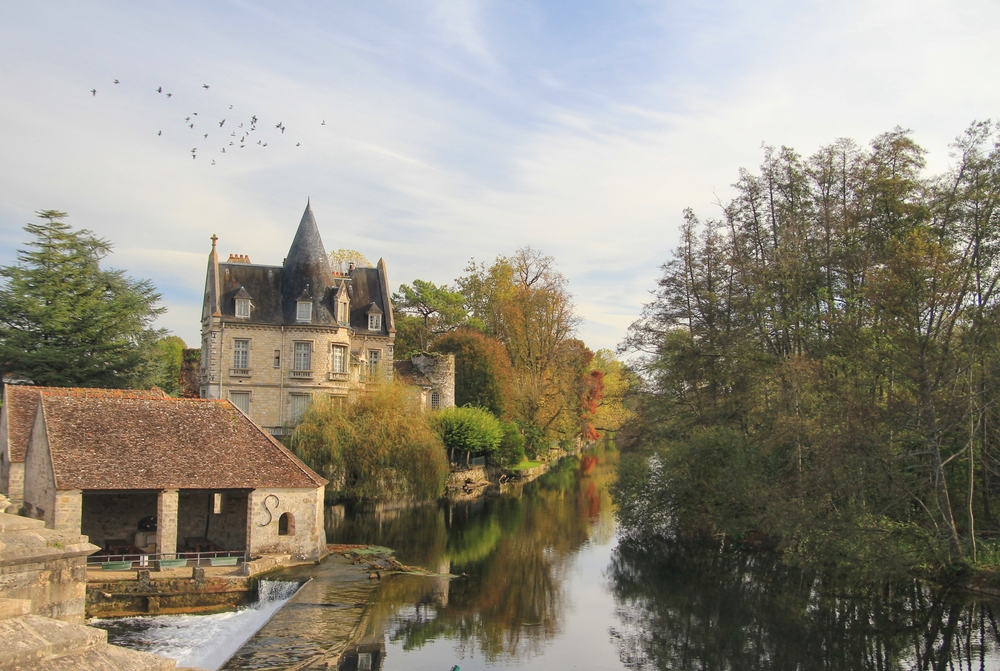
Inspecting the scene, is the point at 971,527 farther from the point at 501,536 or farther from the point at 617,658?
the point at 501,536

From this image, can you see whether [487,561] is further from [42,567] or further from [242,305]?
[42,567]

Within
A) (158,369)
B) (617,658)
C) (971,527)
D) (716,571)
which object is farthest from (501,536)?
(158,369)

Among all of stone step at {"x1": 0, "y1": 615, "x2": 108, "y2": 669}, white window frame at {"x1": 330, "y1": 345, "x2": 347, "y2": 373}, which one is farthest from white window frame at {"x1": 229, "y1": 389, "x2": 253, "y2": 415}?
stone step at {"x1": 0, "y1": 615, "x2": 108, "y2": 669}

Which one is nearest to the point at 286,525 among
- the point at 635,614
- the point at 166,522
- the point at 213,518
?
the point at 213,518

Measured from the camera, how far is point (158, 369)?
34969 mm

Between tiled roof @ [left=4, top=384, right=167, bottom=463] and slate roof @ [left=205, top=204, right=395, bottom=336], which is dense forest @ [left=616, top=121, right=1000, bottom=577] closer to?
slate roof @ [left=205, top=204, right=395, bottom=336]

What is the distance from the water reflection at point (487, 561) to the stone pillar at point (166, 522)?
532 cm

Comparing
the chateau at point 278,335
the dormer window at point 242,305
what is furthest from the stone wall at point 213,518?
the dormer window at point 242,305

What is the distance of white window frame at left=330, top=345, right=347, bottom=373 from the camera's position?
116 ft

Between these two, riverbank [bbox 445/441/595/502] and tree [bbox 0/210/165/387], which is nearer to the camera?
tree [bbox 0/210/165/387]

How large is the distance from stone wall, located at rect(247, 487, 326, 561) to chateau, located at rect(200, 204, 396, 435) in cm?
1358

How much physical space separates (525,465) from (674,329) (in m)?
20.9

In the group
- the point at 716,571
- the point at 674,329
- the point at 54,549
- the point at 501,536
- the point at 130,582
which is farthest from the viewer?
the point at 674,329

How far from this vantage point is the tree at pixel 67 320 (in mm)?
31531
